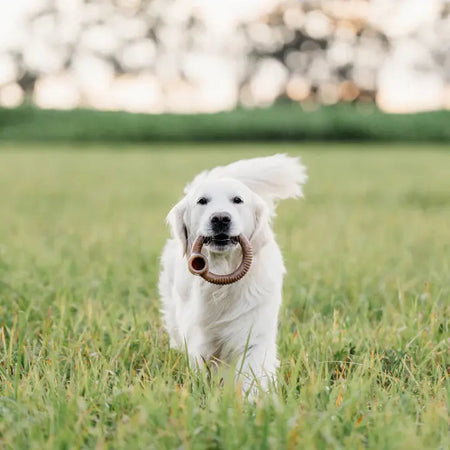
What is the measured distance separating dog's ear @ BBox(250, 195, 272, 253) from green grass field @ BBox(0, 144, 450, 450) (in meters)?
0.50

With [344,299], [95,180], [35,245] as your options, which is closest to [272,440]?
[344,299]

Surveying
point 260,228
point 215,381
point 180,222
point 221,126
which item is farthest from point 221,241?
point 221,126

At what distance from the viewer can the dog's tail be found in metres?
3.96

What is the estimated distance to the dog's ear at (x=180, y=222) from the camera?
3525 mm

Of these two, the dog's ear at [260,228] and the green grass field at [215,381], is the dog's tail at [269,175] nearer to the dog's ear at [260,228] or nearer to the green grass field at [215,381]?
the dog's ear at [260,228]

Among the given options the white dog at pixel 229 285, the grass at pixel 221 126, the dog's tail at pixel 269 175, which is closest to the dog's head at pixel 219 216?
the white dog at pixel 229 285

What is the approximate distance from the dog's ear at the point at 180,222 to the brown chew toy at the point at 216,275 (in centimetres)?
33

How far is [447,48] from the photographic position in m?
43.0

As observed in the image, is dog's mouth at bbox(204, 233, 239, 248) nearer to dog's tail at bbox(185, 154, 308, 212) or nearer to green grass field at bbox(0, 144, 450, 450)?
green grass field at bbox(0, 144, 450, 450)

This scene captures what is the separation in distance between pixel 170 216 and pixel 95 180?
436 inches

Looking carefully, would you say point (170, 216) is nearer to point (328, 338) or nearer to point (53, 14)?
point (328, 338)

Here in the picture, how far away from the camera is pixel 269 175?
398cm

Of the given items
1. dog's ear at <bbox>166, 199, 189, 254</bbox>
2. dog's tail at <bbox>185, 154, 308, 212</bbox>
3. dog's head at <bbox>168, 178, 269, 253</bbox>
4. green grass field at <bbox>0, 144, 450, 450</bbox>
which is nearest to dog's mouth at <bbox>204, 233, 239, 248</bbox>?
dog's head at <bbox>168, 178, 269, 253</bbox>

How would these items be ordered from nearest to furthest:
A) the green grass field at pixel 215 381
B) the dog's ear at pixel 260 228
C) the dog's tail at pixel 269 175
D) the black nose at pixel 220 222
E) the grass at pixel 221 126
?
the green grass field at pixel 215 381
the black nose at pixel 220 222
the dog's ear at pixel 260 228
the dog's tail at pixel 269 175
the grass at pixel 221 126
